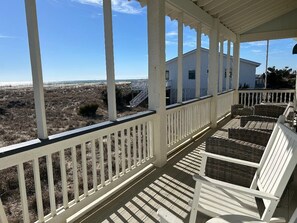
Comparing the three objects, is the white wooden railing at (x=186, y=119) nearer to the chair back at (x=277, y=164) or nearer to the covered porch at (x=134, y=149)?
the covered porch at (x=134, y=149)

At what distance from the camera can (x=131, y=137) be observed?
10.9 feet

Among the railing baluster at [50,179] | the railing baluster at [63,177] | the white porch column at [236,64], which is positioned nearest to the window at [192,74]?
the white porch column at [236,64]

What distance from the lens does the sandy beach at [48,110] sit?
1756 mm

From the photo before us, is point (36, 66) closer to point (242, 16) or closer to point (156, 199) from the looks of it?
point (156, 199)

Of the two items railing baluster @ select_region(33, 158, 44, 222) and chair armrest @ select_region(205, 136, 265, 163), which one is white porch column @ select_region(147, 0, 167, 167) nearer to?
chair armrest @ select_region(205, 136, 265, 163)

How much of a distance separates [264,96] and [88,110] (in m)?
8.18

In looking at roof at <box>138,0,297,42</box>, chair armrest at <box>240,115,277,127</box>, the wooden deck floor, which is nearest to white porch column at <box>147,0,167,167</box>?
roof at <box>138,0,297,42</box>

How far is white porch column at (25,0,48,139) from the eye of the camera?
6.18 feet

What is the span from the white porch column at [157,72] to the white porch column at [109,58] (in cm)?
87

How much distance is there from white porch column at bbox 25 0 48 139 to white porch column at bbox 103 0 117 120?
0.92 metres

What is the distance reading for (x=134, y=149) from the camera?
129 inches

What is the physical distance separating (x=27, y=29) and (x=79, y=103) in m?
0.81

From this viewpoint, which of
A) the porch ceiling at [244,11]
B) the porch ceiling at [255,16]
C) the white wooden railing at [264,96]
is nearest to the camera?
the porch ceiling at [244,11]

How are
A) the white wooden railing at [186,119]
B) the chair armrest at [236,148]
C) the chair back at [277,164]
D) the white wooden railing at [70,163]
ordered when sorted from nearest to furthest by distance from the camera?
1. the chair back at [277,164]
2. the white wooden railing at [70,163]
3. the chair armrest at [236,148]
4. the white wooden railing at [186,119]
